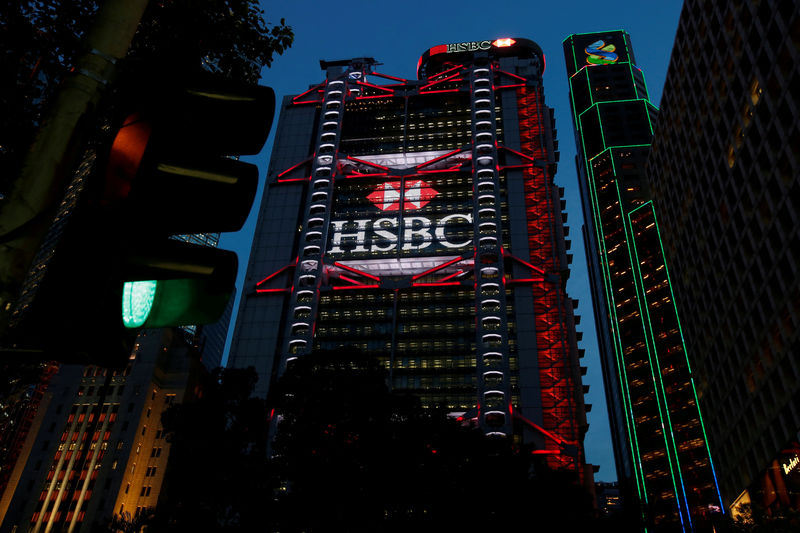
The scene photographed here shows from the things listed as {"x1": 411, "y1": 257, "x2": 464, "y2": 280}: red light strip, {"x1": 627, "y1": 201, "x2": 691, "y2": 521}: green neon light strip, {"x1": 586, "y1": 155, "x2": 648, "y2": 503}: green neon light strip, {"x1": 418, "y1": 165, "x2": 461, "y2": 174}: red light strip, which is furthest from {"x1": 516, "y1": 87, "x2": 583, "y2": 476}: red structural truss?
{"x1": 586, "y1": 155, "x2": 648, "y2": 503}: green neon light strip

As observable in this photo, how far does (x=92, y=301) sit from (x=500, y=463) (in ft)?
91.8

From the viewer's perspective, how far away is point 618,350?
11269 centimetres

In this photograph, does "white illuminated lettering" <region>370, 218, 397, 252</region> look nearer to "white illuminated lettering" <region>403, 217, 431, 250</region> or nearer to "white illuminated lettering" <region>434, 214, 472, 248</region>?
"white illuminated lettering" <region>403, 217, 431, 250</region>

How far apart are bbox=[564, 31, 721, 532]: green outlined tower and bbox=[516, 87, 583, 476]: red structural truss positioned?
15.2 meters

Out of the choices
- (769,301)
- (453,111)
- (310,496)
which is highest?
(453,111)

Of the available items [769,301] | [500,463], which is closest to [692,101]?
[769,301]

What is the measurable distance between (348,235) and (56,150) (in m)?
87.7

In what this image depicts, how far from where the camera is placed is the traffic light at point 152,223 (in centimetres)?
252

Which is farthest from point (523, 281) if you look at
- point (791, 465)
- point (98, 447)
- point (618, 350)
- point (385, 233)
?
point (98, 447)

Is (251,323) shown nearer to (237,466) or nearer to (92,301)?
(237,466)

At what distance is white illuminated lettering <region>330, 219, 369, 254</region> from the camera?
88.6 metres

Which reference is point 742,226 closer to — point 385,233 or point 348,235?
point 385,233

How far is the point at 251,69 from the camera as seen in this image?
7383 mm

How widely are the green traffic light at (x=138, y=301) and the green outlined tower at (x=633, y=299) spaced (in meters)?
81.6
